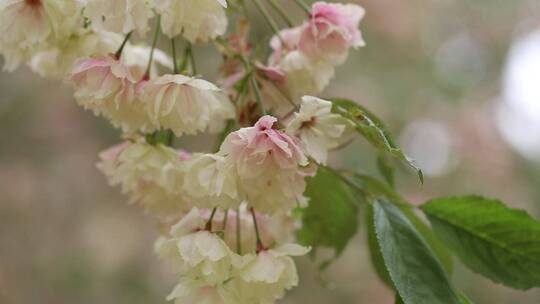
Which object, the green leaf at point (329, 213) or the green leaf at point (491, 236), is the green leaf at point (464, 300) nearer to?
the green leaf at point (491, 236)

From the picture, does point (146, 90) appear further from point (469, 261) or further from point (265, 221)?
point (469, 261)

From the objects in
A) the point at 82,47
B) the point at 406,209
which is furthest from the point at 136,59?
the point at 406,209

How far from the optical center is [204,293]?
0.83 meters

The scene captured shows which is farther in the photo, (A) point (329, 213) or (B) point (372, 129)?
(A) point (329, 213)

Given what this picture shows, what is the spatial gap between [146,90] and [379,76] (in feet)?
11.4

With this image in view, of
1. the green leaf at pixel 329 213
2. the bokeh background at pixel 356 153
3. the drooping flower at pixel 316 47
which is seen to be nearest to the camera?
the drooping flower at pixel 316 47

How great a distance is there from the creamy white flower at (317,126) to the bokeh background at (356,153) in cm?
217

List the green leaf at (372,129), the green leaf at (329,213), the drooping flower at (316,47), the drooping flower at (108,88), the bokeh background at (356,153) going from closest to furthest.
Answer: the green leaf at (372,129)
the drooping flower at (108,88)
the drooping flower at (316,47)
the green leaf at (329,213)
the bokeh background at (356,153)

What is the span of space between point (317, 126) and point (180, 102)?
0.15m

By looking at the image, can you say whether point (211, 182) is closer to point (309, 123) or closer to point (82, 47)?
point (309, 123)

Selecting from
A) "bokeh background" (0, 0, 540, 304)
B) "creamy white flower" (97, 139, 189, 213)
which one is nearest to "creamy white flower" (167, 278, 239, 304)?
"creamy white flower" (97, 139, 189, 213)

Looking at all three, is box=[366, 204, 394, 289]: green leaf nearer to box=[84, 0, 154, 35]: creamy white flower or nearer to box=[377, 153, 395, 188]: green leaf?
box=[377, 153, 395, 188]: green leaf

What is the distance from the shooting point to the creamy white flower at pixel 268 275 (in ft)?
2.68

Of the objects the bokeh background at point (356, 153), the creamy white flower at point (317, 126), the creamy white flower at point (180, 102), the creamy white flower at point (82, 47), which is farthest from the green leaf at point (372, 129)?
the bokeh background at point (356, 153)
